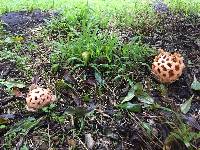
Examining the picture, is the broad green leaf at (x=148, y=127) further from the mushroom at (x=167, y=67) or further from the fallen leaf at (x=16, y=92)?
the fallen leaf at (x=16, y=92)

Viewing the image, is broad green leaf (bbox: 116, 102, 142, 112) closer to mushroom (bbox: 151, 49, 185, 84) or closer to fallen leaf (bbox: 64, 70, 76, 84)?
mushroom (bbox: 151, 49, 185, 84)

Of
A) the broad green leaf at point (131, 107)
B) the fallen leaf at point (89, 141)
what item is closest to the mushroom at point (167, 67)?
the broad green leaf at point (131, 107)

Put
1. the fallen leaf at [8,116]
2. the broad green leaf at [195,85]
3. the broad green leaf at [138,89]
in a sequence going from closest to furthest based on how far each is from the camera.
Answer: the fallen leaf at [8,116], the broad green leaf at [138,89], the broad green leaf at [195,85]

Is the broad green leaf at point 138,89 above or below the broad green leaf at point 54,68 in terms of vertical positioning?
above

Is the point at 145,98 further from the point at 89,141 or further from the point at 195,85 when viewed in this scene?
the point at 89,141

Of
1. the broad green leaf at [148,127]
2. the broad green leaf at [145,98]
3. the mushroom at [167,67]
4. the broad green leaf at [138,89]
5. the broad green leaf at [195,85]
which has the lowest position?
the broad green leaf at [148,127]

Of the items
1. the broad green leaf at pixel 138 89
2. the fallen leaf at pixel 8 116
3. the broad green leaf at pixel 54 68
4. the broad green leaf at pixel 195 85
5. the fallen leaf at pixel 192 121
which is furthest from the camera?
the broad green leaf at pixel 54 68

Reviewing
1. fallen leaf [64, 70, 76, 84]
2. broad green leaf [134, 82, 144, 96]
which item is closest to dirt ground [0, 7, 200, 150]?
fallen leaf [64, 70, 76, 84]
